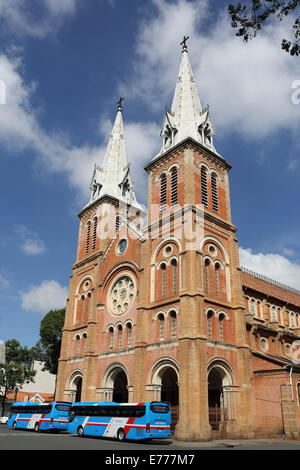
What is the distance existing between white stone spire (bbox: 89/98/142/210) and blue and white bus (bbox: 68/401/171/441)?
25042mm

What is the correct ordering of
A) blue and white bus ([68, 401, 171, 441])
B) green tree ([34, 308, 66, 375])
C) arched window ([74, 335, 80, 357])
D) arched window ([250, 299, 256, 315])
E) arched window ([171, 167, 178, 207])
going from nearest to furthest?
blue and white bus ([68, 401, 171, 441]) < arched window ([171, 167, 178, 207]) < arched window ([250, 299, 256, 315]) < arched window ([74, 335, 80, 357]) < green tree ([34, 308, 66, 375])

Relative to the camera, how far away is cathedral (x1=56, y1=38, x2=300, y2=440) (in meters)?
27.8

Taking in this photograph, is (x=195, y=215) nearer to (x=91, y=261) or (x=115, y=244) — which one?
(x=115, y=244)

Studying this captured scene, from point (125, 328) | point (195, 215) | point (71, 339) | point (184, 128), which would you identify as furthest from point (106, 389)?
point (184, 128)

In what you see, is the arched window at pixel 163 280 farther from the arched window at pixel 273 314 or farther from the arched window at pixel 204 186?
the arched window at pixel 273 314

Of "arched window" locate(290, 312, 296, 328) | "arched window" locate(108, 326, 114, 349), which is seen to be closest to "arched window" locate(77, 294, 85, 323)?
"arched window" locate(108, 326, 114, 349)

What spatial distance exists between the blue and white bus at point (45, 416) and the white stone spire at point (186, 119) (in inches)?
1012

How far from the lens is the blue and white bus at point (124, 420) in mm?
22406

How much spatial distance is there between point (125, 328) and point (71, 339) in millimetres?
8923

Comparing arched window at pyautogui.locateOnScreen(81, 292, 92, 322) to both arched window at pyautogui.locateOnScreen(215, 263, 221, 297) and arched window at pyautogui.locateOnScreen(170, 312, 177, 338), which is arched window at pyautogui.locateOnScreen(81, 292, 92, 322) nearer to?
arched window at pyautogui.locateOnScreen(170, 312, 177, 338)

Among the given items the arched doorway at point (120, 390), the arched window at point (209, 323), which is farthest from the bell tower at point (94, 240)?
the arched window at point (209, 323)

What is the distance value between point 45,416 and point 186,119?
3004 centimetres
